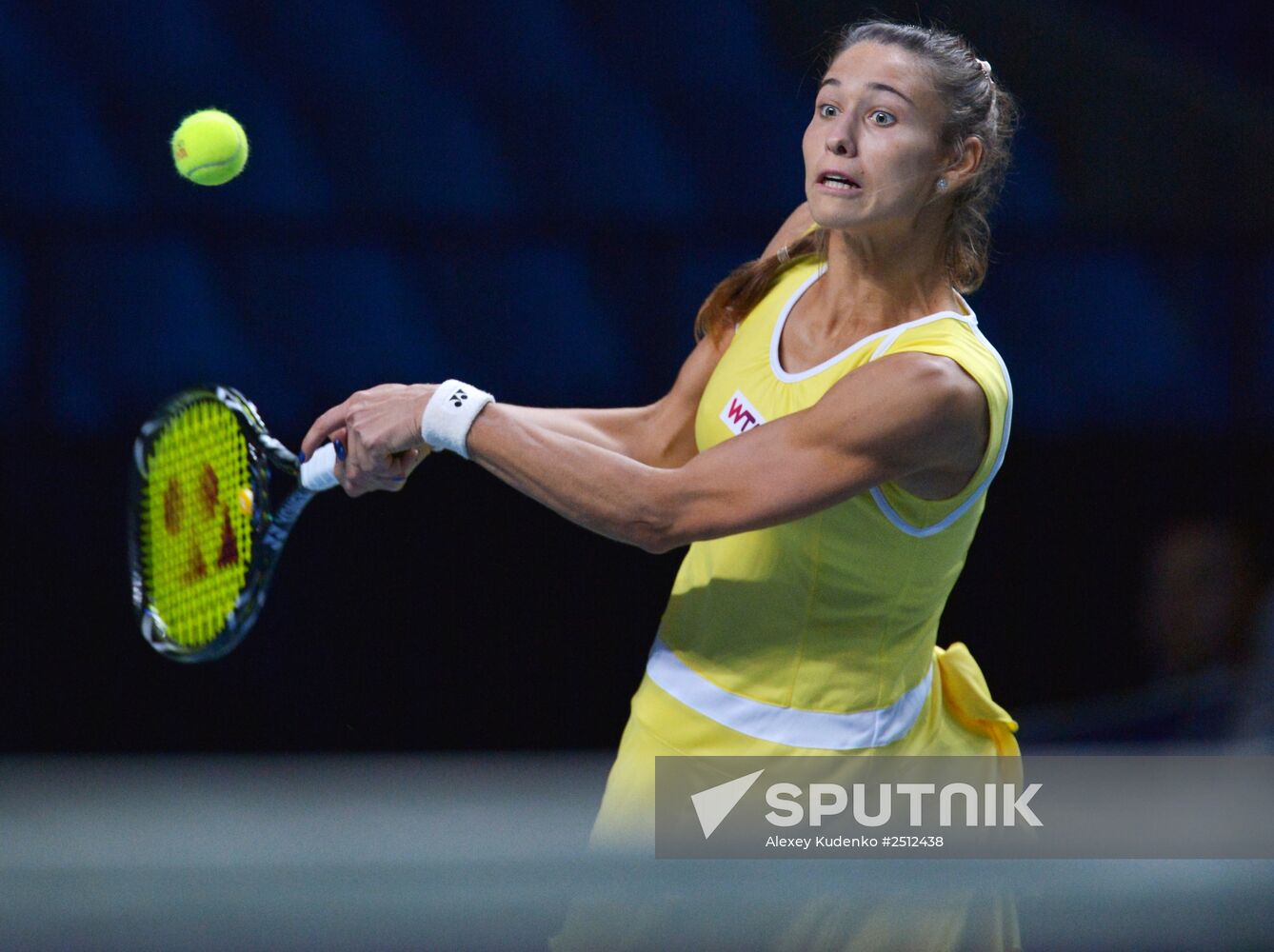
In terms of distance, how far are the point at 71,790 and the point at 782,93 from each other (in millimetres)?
1822

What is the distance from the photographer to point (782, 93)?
3.37 m

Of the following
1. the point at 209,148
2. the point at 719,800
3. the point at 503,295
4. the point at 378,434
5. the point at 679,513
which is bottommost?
the point at 719,800

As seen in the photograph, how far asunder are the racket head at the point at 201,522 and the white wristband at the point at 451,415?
283 mm

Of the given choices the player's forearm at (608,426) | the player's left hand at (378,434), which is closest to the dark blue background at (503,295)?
the player's forearm at (608,426)

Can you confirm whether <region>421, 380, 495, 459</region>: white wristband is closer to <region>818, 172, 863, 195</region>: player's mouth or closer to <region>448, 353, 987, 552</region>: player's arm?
<region>448, 353, 987, 552</region>: player's arm

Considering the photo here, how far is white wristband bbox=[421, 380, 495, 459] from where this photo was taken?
5.51 ft

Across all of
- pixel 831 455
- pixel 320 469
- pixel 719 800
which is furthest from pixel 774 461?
pixel 320 469

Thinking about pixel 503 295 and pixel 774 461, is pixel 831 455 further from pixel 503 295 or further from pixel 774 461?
pixel 503 295

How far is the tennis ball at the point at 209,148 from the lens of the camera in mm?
2201

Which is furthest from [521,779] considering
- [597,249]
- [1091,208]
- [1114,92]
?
[1114,92]

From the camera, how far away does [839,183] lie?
1683 mm

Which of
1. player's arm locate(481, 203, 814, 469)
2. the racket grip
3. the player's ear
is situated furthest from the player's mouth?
the racket grip

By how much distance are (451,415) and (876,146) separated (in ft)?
1.58

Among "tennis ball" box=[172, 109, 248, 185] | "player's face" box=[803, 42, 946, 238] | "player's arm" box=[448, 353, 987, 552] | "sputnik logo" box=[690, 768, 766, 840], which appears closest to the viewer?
"player's arm" box=[448, 353, 987, 552]
